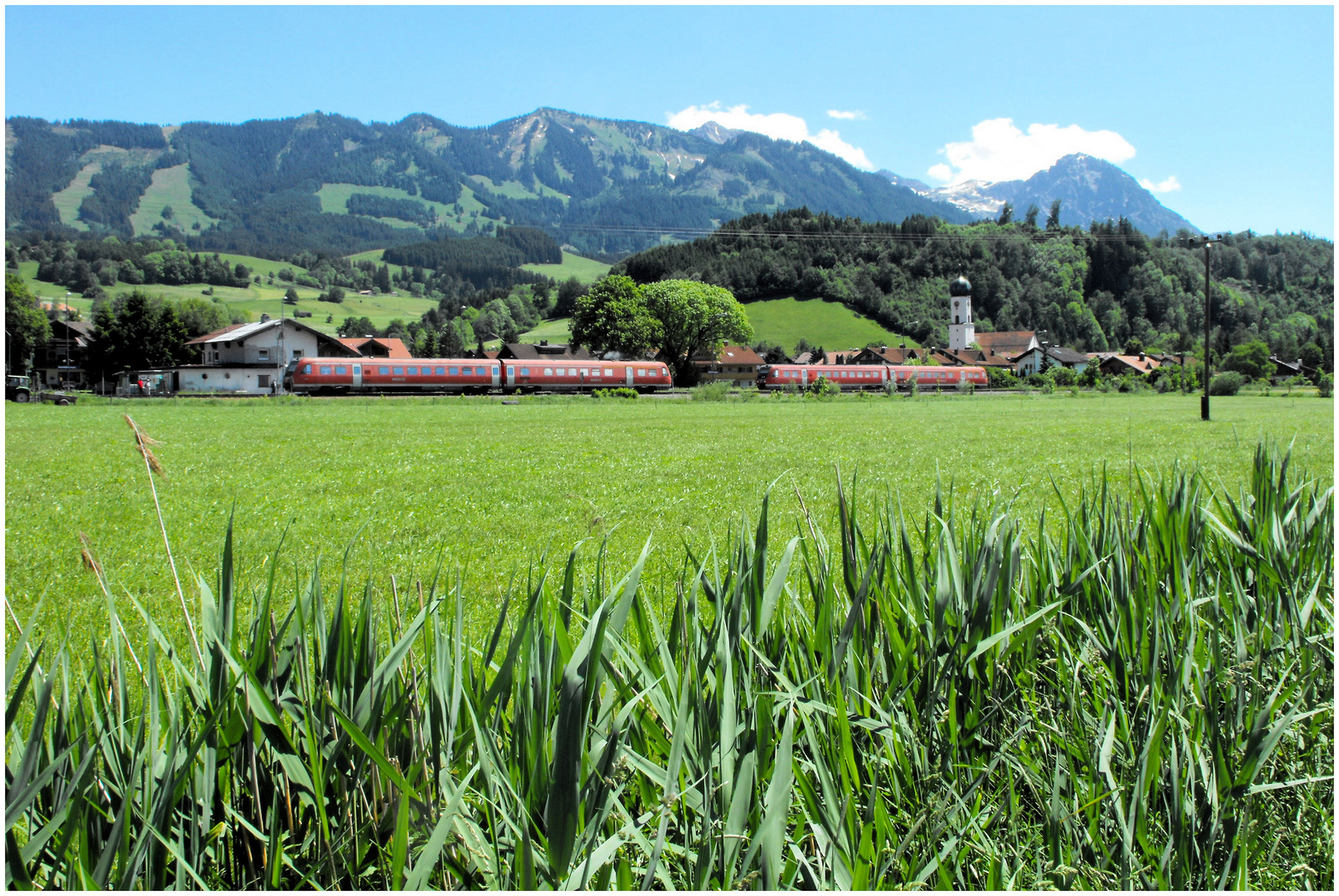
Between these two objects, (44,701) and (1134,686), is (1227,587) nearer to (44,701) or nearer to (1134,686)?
(1134,686)

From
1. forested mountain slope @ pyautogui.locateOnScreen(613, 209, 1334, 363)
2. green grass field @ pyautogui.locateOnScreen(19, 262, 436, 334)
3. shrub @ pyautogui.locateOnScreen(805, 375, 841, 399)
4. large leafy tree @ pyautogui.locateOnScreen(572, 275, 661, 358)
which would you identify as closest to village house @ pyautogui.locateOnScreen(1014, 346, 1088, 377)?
forested mountain slope @ pyautogui.locateOnScreen(613, 209, 1334, 363)

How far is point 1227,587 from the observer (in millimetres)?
2406

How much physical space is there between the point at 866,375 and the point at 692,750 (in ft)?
207

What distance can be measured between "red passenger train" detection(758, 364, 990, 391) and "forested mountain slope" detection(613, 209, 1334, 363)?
148 feet

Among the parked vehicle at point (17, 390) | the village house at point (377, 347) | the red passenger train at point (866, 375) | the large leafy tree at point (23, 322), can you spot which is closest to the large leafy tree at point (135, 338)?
the large leafy tree at point (23, 322)

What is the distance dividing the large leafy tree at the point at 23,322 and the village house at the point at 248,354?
8.20 metres

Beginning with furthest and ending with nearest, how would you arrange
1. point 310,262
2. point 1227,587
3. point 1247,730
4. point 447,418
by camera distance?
point 310,262, point 447,418, point 1227,587, point 1247,730

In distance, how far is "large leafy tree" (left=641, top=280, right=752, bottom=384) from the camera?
217 ft

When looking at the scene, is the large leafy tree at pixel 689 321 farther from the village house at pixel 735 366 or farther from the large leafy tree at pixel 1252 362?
the large leafy tree at pixel 1252 362

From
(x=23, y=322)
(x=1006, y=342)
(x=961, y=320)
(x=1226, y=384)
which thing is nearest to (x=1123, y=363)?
(x=1006, y=342)

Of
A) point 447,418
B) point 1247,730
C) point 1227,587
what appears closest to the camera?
point 1247,730

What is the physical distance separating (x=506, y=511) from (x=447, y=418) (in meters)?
16.3

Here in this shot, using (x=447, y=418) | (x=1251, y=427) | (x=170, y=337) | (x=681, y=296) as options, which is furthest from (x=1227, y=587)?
(x=170, y=337)

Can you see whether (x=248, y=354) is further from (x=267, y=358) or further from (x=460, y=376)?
(x=460, y=376)
